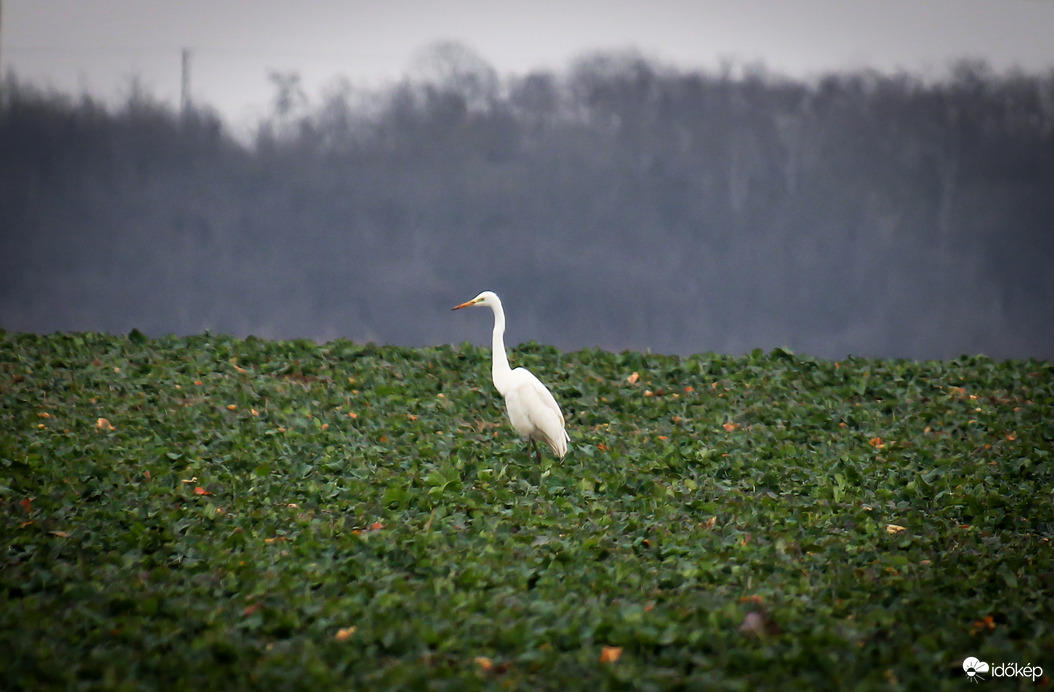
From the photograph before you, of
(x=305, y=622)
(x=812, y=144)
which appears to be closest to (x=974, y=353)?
(x=812, y=144)

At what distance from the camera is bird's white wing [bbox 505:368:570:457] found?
5.49 m

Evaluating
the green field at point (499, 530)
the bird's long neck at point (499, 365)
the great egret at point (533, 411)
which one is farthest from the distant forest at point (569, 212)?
the great egret at point (533, 411)

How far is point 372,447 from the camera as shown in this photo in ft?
19.5

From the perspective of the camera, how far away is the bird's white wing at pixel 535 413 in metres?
5.49

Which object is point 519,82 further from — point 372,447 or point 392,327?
point 372,447

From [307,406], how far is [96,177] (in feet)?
13.3
